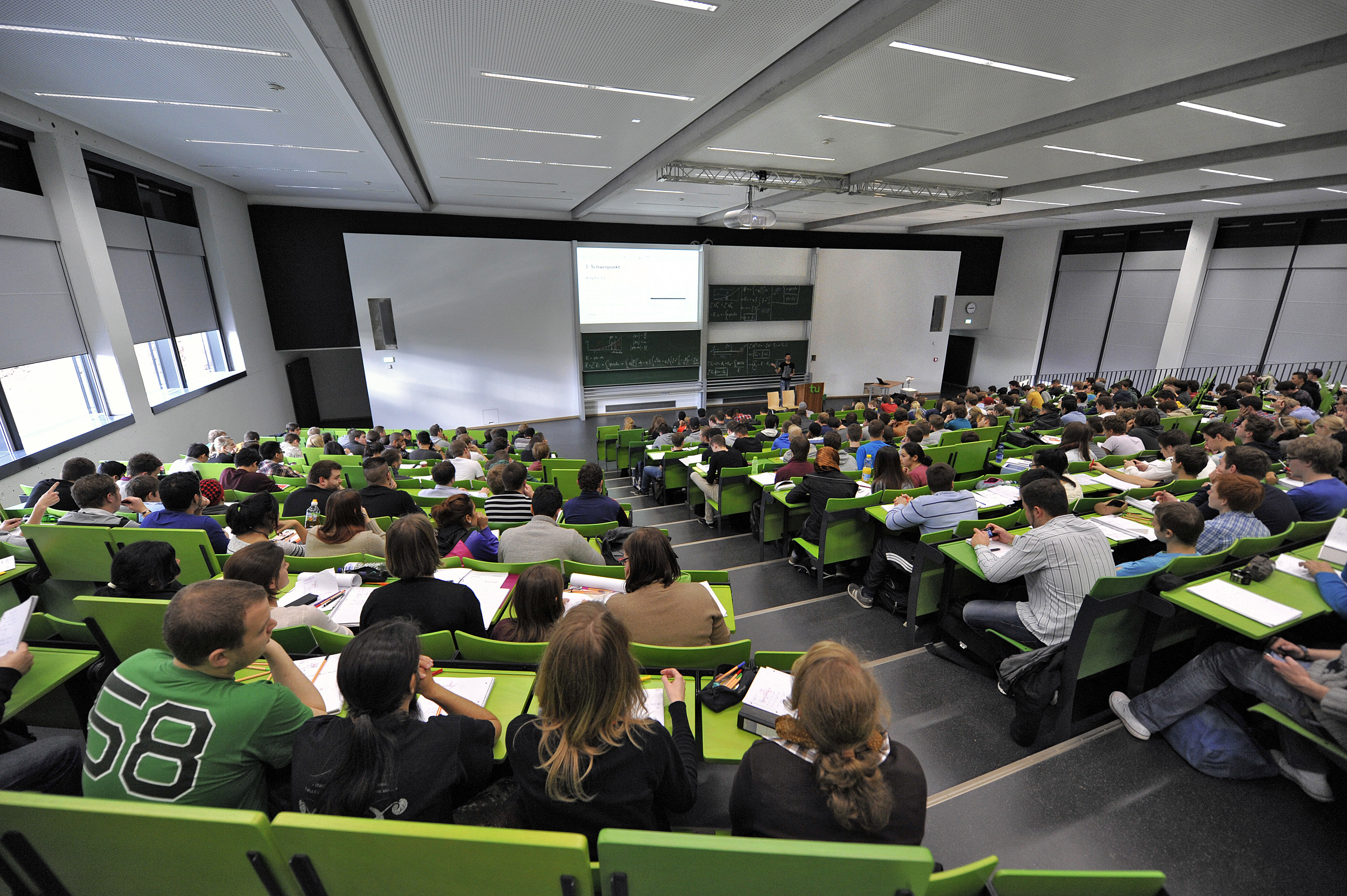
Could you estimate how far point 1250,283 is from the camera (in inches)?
460

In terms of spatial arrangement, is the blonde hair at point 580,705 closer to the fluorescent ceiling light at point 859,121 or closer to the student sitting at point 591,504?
the student sitting at point 591,504

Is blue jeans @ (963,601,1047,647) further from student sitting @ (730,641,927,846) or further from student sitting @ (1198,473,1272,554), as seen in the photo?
student sitting @ (730,641,927,846)

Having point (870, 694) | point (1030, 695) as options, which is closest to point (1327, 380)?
point (1030, 695)

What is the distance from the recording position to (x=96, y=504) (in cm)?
326

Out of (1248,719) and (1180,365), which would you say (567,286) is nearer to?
(1248,719)

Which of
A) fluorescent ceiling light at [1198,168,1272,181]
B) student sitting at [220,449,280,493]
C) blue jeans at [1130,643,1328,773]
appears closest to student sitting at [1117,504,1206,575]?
blue jeans at [1130,643,1328,773]

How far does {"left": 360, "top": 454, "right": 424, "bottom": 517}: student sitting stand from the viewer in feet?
12.6

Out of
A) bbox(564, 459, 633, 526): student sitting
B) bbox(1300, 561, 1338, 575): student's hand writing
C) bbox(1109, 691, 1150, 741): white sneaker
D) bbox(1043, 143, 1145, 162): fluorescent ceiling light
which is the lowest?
bbox(1109, 691, 1150, 741): white sneaker

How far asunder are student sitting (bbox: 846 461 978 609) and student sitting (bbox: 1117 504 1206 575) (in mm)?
886

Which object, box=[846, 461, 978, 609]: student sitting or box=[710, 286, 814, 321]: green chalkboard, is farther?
box=[710, 286, 814, 321]: green chalkboard

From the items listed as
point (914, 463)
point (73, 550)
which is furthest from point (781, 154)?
point (73, 550)

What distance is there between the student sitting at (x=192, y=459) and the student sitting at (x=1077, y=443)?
8586 mm

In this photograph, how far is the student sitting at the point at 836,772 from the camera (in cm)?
127

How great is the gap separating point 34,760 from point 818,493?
421cm
